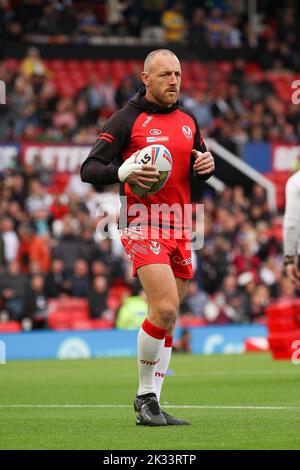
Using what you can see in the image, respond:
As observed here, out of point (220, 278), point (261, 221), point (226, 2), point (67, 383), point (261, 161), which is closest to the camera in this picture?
point (67, 383)

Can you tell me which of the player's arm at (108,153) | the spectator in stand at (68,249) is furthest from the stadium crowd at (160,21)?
the player's arm at (108,153)

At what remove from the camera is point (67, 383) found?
13.7 meters

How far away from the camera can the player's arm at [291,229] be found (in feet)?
38.3

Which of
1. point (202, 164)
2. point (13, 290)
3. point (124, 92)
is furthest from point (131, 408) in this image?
point (124, 92)

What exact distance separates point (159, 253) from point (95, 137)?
17.0 meters

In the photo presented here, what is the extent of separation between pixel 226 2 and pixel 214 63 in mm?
3565

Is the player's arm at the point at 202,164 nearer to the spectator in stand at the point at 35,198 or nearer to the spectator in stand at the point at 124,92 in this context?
the spectator in stand at the point at 35,198

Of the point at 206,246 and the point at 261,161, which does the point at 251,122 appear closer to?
the point at 261,161

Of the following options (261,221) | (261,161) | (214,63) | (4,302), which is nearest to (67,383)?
(4,302)

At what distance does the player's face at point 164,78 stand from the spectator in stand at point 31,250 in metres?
12.4

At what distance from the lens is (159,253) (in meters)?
8.72

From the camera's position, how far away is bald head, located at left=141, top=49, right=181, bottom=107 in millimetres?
8969

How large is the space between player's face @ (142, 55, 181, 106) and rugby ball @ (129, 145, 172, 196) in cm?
48

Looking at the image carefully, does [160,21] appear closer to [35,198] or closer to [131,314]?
[35,198]
